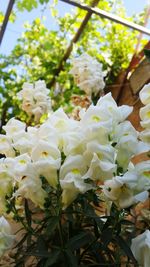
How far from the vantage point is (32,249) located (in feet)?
3.80

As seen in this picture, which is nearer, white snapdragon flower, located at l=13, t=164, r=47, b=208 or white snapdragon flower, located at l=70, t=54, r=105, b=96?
white snapdragon flower, located at l=13, t=164, r=47, b=208

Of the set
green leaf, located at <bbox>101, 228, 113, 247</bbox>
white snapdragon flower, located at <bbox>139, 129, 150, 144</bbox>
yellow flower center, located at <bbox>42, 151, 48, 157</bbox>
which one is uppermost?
white snapdragon flower, located at <bbox>139, 129, 150, 144</bbox>

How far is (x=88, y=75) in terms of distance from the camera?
2578 millimetres

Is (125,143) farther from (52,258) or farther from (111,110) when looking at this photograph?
(52,258)

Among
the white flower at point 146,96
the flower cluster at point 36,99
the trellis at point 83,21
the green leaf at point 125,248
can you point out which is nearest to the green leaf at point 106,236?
the green leaf at point 125,248

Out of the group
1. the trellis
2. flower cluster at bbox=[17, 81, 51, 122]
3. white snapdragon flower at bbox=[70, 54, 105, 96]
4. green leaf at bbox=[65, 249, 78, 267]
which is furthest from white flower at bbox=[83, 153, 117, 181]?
the trellis

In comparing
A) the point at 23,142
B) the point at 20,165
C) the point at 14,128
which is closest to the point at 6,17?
the point at 14,128

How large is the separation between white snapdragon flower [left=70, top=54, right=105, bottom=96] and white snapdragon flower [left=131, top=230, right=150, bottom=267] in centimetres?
161

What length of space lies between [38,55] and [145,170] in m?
2.79

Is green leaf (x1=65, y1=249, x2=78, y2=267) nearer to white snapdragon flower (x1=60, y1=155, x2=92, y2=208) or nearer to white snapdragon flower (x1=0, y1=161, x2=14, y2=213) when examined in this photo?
white snapdragon flower (x1=60, y1=155, x2=92, y2=208)

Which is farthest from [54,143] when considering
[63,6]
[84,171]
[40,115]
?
[63,6]

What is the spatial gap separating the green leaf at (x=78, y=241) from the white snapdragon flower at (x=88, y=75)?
155 cm

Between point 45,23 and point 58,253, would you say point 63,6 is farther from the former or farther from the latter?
point 58,253

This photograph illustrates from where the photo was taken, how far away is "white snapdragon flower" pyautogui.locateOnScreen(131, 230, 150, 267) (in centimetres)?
102
